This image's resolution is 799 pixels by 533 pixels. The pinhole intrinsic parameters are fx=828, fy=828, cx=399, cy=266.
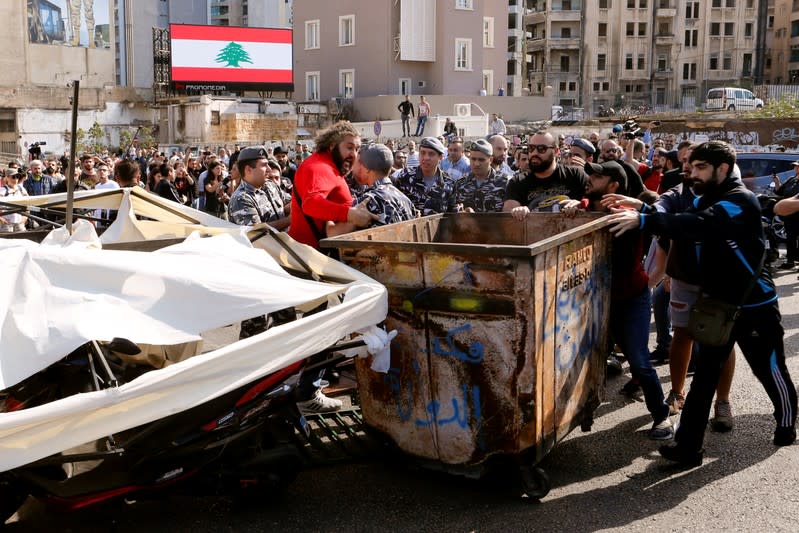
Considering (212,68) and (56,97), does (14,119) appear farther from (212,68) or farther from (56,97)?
(212,68)

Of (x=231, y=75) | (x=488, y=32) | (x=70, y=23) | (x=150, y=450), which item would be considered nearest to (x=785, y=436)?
(x=150, y=450)

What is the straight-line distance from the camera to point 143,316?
A: 12.3 ft

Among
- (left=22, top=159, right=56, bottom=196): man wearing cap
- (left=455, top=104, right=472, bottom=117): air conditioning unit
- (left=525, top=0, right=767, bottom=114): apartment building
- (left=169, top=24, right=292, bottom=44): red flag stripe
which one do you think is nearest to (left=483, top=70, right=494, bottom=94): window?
(left=455, top=104, right=472, bottom=117): air conditioning unit

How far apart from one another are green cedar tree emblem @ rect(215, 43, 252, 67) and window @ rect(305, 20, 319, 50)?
15.9 feet

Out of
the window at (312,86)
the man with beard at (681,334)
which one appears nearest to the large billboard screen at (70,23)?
the window at (312,86)

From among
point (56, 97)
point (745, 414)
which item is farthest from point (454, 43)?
point (745, 414)

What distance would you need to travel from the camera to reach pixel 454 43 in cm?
5278

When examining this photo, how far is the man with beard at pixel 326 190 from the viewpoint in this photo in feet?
19.1

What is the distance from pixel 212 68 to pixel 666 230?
165 feet

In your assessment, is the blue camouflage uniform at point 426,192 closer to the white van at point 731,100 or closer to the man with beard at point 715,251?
the man with beard at point 715,251

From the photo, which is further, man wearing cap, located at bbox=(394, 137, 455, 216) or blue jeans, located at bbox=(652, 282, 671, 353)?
man wearing cap, located at bbox=(394, 137, 455, 216)

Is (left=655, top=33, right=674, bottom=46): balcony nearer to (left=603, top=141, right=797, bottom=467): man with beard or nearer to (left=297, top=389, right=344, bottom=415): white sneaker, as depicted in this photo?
(left=603, top=141, right=797, bottom=467): man with beard

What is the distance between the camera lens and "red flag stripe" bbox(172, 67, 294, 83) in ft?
169

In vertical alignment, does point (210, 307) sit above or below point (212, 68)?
below
